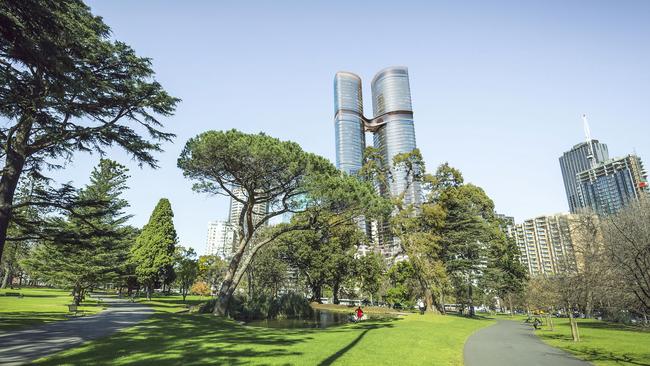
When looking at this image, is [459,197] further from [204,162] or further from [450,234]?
[204,162]

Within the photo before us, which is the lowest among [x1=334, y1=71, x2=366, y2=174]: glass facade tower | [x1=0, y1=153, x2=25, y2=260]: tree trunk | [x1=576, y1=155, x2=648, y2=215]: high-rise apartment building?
[x1=0, y1=153, x2=25, y2=260]: tree trunk

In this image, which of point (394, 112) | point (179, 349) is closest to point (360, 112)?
point (394, 112)

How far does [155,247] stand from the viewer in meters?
42.3

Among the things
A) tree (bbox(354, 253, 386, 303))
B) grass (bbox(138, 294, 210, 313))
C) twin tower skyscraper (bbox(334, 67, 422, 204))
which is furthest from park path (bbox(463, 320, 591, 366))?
twin tower skyscraper (bbox(334, 67, 422, 204))

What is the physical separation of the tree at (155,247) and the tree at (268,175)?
2333 cm

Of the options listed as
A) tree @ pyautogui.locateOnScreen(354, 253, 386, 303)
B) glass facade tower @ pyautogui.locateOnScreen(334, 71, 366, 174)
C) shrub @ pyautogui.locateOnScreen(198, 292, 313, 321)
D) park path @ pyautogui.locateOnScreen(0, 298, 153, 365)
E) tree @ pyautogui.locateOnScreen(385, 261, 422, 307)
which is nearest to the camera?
park path @ pyautogui.locateOnScreen(0, 298, 153, 365)

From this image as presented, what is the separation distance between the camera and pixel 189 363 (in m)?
8.59

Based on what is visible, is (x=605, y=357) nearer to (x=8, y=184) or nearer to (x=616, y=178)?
(x=8, y=184)

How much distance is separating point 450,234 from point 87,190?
140 ft

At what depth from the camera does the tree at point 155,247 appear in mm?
41469

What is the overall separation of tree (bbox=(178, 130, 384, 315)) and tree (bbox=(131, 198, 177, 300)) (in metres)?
23.3

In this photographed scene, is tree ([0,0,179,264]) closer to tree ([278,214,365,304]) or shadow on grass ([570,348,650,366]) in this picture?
shadow on grass ([570,348,650,366])

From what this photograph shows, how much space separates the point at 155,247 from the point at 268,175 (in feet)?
96.4

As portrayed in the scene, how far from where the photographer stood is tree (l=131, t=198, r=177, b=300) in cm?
4147
